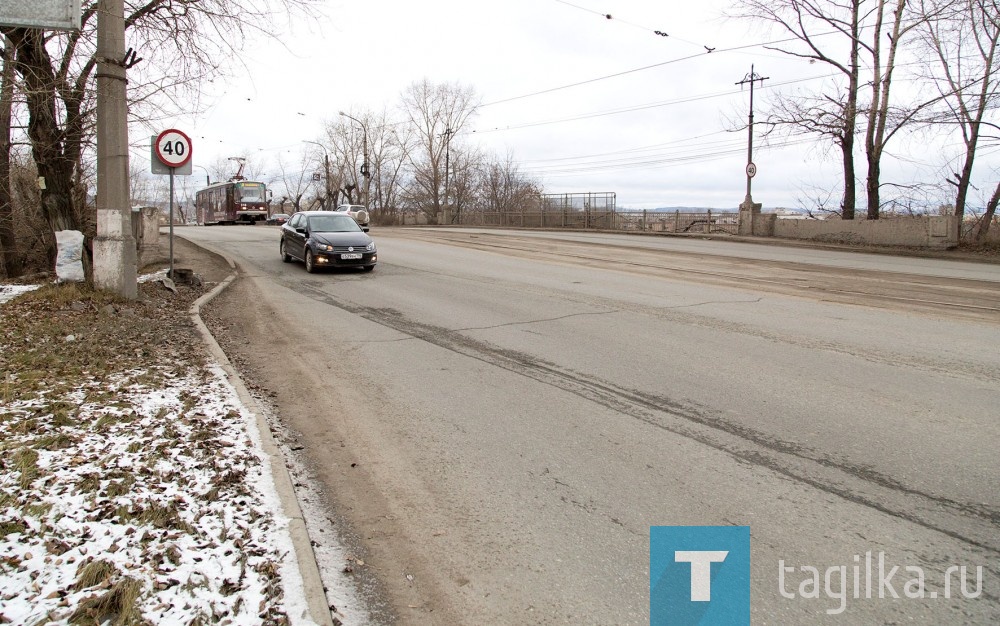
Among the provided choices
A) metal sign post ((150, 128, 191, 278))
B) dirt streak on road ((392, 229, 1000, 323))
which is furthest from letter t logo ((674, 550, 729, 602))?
metal sign post ((150, 128, 191, 278))

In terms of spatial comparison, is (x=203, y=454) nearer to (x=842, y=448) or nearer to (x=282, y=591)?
(x=282, y=591)

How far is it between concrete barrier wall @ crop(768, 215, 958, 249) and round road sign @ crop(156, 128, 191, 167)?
24.7 m

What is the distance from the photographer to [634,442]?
15.7 ft

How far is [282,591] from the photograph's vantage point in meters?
2.85

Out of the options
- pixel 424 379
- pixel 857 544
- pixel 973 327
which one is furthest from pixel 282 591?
pixel 973 327

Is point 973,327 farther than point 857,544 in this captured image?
Yes

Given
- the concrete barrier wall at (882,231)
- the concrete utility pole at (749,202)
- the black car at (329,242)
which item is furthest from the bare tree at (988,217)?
the black car at (329,242)

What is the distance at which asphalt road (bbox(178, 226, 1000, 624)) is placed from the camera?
10.2 ft

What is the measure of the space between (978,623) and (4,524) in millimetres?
4661

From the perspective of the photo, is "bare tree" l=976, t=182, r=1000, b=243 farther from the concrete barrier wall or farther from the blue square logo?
the blue square logo

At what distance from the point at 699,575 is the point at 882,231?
1044 inches

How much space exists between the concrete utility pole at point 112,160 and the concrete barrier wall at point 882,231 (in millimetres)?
25681

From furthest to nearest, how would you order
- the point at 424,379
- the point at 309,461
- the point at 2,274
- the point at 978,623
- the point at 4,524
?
the point at 2,274, the point at 424,379, the point at 309,461, the point at 4,524, the point at 978,623

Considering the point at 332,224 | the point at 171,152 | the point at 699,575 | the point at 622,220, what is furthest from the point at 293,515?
the point at 622,220
